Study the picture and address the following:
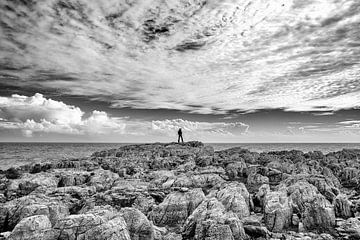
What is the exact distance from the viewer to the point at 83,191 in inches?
1019

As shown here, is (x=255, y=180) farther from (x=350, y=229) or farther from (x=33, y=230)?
(x=33, y=230)

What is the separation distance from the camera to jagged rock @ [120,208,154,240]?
17.0m

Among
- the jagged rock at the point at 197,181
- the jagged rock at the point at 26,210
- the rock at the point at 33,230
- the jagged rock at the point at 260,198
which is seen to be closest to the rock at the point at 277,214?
the jagged rock at the point at 260,198

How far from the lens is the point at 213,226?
Result: 16875 mm

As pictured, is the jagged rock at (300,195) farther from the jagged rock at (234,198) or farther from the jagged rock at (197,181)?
the jagged rock at (197,181)

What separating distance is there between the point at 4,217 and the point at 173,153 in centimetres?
4039

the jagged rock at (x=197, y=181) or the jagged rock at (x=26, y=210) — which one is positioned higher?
the jagged rock at (x=197, y=181)

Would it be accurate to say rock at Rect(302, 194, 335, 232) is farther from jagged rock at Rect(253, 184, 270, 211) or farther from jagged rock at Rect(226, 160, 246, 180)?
jagged rock at Rect(226, 160, 246, 180)

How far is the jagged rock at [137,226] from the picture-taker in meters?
17.0

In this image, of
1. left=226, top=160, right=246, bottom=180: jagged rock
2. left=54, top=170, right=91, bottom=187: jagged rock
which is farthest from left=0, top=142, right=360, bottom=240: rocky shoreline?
left=226, top=160, right=246, bottom=180: jagged rock

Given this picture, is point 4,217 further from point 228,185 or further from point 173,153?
point 173,153

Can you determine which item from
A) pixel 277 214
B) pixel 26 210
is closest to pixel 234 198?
pixel 277 214

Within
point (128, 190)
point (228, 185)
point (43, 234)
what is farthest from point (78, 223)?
point (228, 185)

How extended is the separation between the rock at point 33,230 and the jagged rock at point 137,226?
4.47 metres
